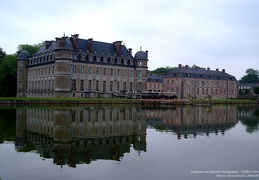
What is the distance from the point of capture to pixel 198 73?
87375mm

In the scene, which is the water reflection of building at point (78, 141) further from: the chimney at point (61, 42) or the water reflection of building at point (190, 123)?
the chimney at point (61, 42)

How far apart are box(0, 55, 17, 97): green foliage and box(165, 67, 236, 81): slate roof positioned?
129 ft

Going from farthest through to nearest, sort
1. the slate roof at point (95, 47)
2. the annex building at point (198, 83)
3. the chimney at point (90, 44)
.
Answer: the annex building at point (198, 83)
the chimney at point (90, 44)
the slate roof at point (95, 47)

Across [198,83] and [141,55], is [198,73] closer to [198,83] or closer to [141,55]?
[198,83]

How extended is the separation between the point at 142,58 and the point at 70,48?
55.4 feet

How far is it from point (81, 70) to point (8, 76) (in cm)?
2331

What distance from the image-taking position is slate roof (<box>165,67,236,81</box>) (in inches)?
3319

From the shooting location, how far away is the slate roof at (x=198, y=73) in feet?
277

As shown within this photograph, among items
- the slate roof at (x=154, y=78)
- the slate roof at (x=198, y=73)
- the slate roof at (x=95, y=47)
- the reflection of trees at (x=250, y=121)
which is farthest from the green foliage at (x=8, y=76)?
the reflection of trees at (x=250, y=121)

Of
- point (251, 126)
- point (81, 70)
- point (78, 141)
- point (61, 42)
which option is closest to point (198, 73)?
point (81, 70)

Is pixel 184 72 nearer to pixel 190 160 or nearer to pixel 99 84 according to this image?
pixel 99 84

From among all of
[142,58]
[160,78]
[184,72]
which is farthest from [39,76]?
[160,78]

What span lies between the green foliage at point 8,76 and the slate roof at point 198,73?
129 ft

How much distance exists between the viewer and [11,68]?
74.5 meters
